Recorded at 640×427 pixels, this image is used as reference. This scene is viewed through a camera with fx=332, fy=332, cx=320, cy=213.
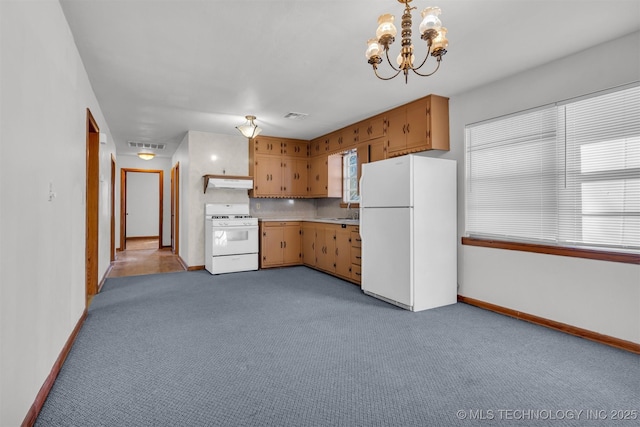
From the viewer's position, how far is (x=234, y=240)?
5855 mm

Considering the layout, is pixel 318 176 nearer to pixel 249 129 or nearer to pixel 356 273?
pixel 249 129

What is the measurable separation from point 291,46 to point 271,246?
402 centimetres

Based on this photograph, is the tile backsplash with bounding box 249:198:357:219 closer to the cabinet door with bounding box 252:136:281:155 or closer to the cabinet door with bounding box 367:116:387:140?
the cabinet door with bounding box 252:136:281:155

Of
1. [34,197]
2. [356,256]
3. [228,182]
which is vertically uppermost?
[228,182]

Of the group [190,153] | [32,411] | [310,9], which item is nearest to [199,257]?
[190,153]

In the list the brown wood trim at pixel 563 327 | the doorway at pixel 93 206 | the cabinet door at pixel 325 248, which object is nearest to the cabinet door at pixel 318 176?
the cabinet door at pixel 325 248

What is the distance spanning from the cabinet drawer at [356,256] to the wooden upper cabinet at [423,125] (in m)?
1.52

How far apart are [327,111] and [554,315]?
3677 millimetres

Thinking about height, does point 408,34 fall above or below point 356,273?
above

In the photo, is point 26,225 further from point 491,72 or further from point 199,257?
point 199,257

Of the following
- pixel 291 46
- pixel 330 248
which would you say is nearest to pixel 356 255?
pixel 330 248

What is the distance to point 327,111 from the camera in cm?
486

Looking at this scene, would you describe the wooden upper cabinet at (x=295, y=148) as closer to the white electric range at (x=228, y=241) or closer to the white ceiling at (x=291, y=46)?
the white electric range at (x=228, y=241)

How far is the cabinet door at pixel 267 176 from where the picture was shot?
6402mm
